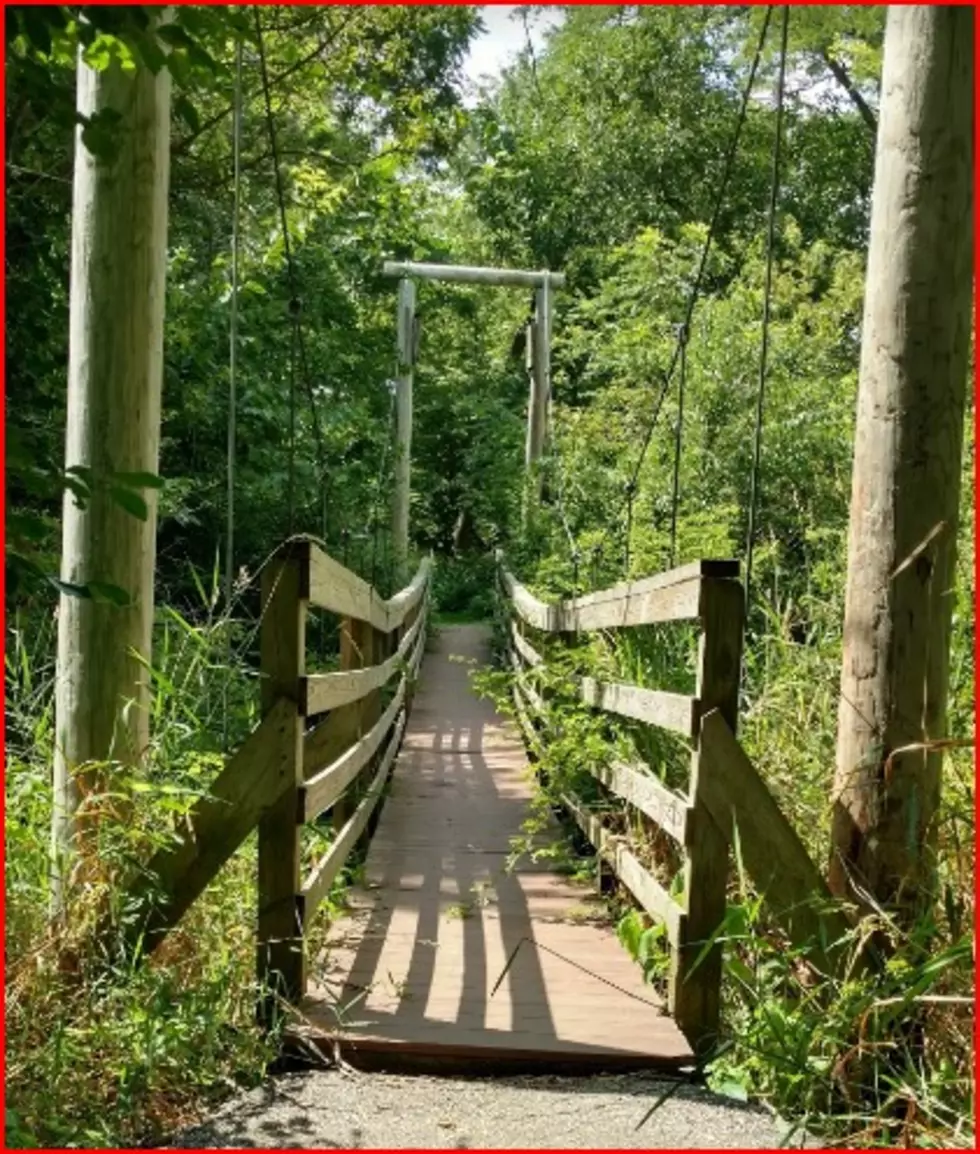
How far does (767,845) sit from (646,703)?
0.59 metres

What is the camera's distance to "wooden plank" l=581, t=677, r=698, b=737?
103 inches

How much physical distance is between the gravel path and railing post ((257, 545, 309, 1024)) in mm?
231

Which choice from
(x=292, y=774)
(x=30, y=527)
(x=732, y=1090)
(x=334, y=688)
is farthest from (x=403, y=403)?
(x=30, y=527)

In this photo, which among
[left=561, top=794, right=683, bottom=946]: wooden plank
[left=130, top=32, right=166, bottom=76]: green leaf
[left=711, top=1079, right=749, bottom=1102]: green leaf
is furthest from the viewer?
[left=561, top=794, right=683, bottom=946]: wooden plank

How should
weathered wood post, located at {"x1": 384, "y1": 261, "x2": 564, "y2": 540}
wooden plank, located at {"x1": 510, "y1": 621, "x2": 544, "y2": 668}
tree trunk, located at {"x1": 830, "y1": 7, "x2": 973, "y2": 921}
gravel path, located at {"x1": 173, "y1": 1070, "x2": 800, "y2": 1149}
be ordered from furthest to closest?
weathered wood post, located at {"x1": 384, "y1": 261, "x2": 564, "y2": 540} → wooden plank, located at {"x1": 510, "y1": 621, "x2": 544, "y2": 668} → tree trunk, located at {"x1": 830, "y1": 7, "x2": 973, "y2": 921} → gravel path, located at {"x1": 173, "y1": 1070, "x2": 800, "y2": 1149}

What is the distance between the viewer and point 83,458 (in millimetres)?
2637

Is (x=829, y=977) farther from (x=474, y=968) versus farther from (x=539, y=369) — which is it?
(x=539, y=369)

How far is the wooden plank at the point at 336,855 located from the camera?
106 inches

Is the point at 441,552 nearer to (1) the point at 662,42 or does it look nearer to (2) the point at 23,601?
(1) the point at 662,42

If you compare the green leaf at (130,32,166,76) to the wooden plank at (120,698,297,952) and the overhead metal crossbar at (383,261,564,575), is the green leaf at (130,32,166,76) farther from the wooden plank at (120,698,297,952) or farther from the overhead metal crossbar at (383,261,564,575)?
the overhead metal crossbar at (383,261,564,575)

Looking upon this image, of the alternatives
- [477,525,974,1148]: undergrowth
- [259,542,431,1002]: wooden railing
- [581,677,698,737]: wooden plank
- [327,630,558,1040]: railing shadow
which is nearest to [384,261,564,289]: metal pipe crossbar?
[327,630,558,1040]: railing shadow

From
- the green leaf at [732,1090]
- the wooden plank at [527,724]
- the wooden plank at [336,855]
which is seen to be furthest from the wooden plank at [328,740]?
the green leaf at [732,1090]

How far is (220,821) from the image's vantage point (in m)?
2.50

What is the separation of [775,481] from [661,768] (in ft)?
16.0
